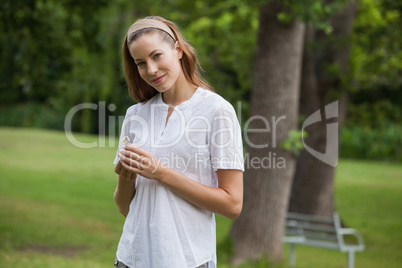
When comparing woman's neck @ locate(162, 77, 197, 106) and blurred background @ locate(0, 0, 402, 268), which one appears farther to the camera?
blurred background @ locate(0, 0, 402, 268)

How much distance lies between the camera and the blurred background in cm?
769

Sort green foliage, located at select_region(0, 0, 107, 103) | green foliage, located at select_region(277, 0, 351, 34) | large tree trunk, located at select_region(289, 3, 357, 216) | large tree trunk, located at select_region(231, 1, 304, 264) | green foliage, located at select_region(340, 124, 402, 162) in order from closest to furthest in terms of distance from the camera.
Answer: green foliage, located at select_region(277, 0, 351, 34), large tree trunk, located at select_region(231, 1, 304, 264), green foliage, located at select_region(0, 0, 107, 103), large tree trunk, located at select_region(289, 3, 357, 216), green foliage, located at select_region(340, 124, 402, 162)

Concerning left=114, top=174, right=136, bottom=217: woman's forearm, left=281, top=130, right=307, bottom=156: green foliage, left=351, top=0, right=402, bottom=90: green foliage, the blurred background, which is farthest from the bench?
left=114, top=174, right=136, bottom=217: woman's forearm

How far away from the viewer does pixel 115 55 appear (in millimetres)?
14039

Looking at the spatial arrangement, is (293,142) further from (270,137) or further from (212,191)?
(212,191)

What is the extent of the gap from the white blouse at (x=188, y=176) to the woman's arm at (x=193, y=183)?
0.15 feet

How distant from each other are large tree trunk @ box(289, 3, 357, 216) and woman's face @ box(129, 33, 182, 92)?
698 cm

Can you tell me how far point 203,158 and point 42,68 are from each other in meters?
7.25

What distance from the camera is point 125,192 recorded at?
2.10 meters

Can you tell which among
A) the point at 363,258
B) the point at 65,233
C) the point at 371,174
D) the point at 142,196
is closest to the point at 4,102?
the point at 371,174

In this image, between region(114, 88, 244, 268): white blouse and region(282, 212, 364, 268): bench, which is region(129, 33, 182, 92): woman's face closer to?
region(114, 88, 244, 268): white blouse

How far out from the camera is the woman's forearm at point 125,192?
81.6 inches

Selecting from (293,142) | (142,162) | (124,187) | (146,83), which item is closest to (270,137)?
(293,142)

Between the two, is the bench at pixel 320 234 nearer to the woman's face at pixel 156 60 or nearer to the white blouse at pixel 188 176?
the white blouse at pixel 188 176
